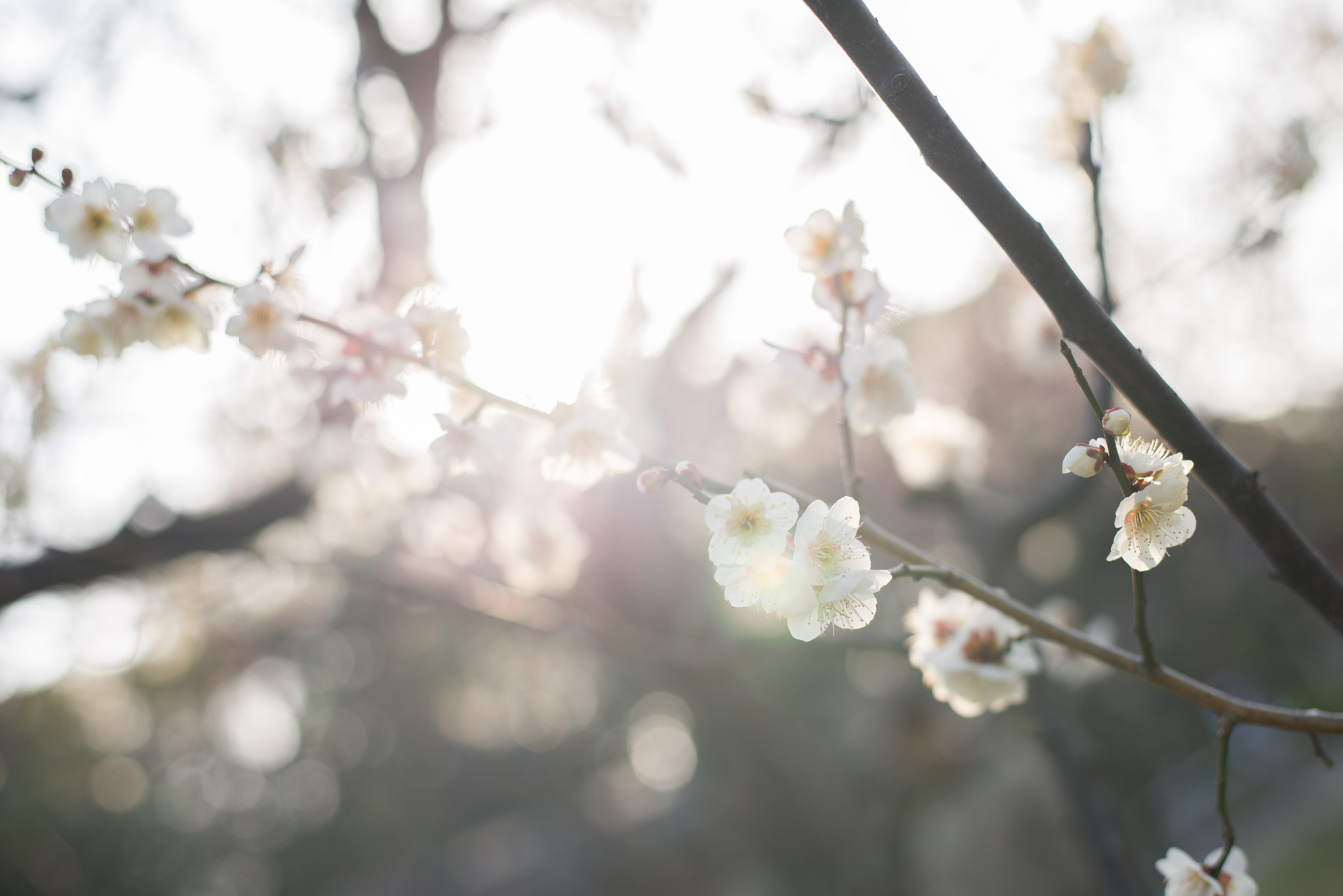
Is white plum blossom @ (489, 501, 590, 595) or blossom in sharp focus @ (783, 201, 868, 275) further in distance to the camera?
white plum blossom @ (489, 501, 590, 595)

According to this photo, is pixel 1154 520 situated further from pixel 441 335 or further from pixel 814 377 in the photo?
pixel 441 335

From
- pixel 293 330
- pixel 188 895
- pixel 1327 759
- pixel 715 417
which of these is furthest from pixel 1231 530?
pixel 188 895

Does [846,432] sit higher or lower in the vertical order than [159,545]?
lower

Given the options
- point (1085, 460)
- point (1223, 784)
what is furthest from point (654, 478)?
point (1223, 784)

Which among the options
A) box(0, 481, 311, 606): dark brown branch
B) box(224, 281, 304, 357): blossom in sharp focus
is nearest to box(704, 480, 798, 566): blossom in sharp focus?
box(224, 281, 304, 357): blossom in sharp focus

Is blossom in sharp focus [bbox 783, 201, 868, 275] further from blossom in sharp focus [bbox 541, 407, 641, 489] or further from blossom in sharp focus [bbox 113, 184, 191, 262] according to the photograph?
blossom in sharp focus [bbox 113, 184, 191, 262]

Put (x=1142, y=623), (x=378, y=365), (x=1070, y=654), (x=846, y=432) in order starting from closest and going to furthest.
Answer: (x=1142, y=623) → (x=846, y=432) → (x=378, y=365) → (x=1070, y=654)
